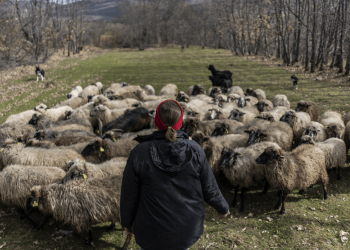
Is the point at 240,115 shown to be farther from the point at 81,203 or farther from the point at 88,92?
the point at 88,92

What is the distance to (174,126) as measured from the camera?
2.37 m

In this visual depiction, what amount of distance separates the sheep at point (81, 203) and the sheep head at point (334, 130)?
285 inches

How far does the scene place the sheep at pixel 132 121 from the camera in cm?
950

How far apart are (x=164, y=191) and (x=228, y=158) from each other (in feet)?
13.7

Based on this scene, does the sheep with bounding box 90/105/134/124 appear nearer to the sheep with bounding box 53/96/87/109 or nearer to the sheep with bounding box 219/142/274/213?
the sheep with bounding box 53/96/87/109

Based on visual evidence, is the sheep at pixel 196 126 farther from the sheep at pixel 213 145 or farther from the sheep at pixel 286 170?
the sheep at pixel 286 170

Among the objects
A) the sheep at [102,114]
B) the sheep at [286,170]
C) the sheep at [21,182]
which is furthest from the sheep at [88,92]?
the sheep at [286,170]

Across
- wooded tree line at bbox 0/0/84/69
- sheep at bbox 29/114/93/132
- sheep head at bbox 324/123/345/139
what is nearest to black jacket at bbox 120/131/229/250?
sheep head at bbox 324/123/345/139

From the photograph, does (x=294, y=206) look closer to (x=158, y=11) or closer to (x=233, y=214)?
(x=233, y=214)

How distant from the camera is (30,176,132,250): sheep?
4781mm

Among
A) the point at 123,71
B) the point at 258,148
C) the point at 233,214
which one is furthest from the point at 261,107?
the point at 123,71

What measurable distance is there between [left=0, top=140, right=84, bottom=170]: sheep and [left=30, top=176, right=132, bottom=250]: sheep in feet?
4.48

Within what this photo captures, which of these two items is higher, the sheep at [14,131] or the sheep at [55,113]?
the sheep at [55,113]

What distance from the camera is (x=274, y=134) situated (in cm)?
769
